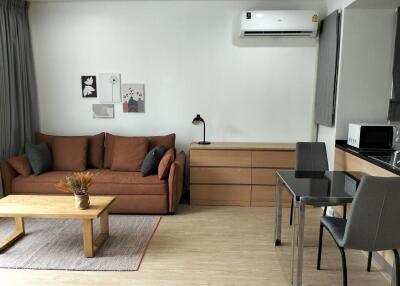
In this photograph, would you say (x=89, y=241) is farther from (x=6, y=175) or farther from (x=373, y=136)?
(x=373, y=136)

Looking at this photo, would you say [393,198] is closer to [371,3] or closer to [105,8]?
[371,3]

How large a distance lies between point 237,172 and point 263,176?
1.12 ft

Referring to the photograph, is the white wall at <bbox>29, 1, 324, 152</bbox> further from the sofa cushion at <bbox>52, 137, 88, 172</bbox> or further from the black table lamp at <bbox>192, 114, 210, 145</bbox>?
the sofa cushion at <bbox>52, 137, 88, 172</bbox>

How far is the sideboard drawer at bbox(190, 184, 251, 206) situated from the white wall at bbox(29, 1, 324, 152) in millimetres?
754

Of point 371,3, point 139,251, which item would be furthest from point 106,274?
point 371,3

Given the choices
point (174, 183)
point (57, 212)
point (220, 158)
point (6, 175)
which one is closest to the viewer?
point (57, 212)

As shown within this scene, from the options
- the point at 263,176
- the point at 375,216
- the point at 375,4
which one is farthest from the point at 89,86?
the point at 375,216

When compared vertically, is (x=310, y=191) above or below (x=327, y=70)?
below

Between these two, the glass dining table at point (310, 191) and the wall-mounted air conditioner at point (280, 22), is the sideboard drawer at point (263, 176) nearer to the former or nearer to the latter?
the glass dining table at point (310, 191)

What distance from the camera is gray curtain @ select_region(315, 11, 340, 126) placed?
11.2ft

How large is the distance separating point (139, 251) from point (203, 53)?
274 cm

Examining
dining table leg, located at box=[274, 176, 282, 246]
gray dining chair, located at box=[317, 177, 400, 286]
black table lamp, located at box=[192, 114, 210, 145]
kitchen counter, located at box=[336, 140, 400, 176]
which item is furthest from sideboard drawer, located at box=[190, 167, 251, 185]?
gray dining chair, located at box=[317, 177, 400, 286]

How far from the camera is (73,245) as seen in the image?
293 centimetres

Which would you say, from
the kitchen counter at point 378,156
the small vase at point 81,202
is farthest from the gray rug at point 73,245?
the kitchen counter at point 378,156
